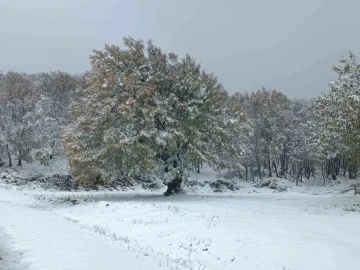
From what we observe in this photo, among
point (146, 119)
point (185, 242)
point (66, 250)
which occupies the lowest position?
point (185, 242)

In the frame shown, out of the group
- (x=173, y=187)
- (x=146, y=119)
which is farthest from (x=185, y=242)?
(x=173, y=187)

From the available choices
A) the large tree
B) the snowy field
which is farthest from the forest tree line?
the snowy field

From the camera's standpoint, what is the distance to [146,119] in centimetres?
2709

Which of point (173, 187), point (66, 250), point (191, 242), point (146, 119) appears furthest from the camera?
point (173, 187)

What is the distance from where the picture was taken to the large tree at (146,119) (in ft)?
90.9

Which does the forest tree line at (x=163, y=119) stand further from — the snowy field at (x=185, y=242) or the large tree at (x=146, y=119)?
the snowy field at (x=185, y=242)

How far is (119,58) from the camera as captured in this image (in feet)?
101

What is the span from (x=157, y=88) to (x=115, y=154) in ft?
21.6

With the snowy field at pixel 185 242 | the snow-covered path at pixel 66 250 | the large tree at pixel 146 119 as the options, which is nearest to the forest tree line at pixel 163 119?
the large tree at pixel 146 119

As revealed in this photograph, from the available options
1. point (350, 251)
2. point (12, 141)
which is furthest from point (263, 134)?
point (350, 251)

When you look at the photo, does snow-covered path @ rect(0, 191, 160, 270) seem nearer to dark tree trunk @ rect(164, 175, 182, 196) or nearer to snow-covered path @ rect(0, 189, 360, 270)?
snow-covered path @ rect(0, 189, 360, 270)

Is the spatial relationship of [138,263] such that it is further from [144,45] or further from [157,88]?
[144,45]

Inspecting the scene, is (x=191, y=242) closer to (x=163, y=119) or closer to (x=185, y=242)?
(x=185, y=242)

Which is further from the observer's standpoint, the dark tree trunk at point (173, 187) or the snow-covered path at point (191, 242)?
the dark tree trunk at point (173, 187)
